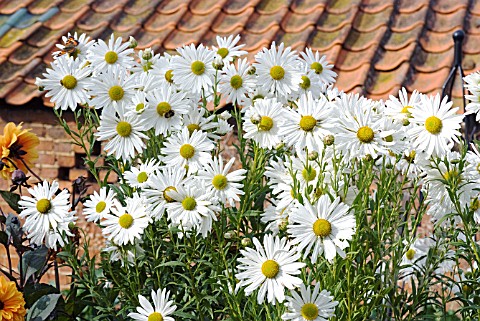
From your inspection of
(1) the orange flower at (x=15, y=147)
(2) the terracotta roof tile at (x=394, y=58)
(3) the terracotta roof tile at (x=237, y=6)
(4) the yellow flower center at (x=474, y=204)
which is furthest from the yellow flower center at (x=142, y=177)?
(3) the terracotta roof tile at (x=237, y=6)

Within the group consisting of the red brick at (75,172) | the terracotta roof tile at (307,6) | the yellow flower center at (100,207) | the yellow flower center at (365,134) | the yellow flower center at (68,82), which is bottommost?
the yellow flower center at (100,207)

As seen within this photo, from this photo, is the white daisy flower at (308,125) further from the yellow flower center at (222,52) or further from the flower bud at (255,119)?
the yellow flower center at (222,52)

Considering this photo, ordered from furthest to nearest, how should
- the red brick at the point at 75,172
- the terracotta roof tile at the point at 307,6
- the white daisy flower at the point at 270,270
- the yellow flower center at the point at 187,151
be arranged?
the terracotta roof tile at the point at 307,6
the red brick at the point at 75,172
the yellow flower center at the point at 187,151
the white daisy flower at the point at 270,270

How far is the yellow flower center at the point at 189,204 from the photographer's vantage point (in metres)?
1.53

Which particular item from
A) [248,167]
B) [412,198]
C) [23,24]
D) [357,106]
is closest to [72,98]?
[248,167]

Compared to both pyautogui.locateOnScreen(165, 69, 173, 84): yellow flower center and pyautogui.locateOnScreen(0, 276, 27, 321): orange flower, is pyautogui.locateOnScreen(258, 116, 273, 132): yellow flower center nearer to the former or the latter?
pyautogui.locateOnScreen(165, 69, 173, 84): yellow flower center

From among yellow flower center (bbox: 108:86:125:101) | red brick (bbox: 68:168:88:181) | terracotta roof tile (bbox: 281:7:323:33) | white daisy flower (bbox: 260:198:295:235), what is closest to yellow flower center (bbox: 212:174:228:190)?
white daisy flower (bbox: 260:198:295:235)

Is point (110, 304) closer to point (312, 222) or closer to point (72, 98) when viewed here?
point (72, 98)

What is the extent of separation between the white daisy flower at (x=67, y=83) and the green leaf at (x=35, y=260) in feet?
1.10

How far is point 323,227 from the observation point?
55.2 inches

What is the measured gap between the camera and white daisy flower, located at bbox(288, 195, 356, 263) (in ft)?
4.59

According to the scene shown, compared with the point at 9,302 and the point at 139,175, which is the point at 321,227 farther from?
the point at 9,302

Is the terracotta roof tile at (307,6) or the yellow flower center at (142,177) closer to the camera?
the yellow flower center at (142,177)

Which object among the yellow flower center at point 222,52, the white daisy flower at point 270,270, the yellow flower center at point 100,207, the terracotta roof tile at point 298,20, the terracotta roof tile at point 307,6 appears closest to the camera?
the white daisy flower at point 270,270
